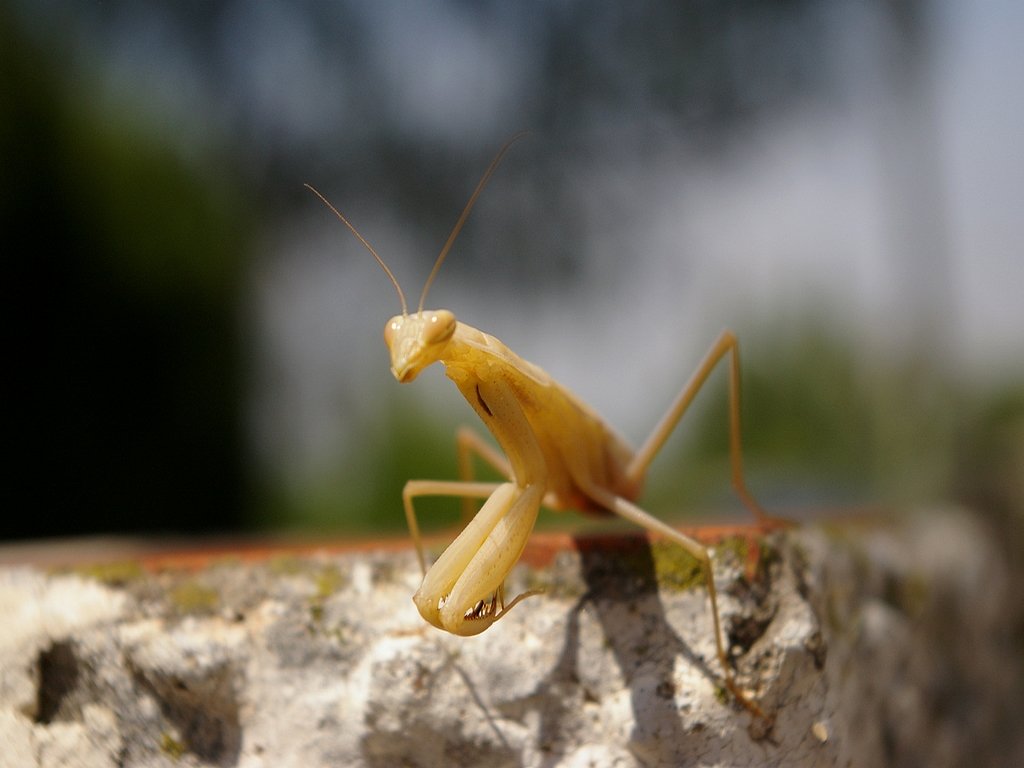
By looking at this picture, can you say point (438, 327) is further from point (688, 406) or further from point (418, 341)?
point (688, 406)

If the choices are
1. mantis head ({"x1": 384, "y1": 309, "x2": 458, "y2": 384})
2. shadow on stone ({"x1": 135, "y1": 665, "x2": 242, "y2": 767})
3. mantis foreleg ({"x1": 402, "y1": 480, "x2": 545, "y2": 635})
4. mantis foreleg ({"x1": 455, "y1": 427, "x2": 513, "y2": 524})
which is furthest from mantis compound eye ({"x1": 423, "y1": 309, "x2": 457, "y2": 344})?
mantis foreleg ({"x1": 455, "y1": 427, "x2": 513, "y2": 524})

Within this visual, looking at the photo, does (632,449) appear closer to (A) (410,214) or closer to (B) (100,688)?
(B) (100,688)

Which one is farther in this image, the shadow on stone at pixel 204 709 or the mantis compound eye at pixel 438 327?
the shadow on stone at pixel 204 709

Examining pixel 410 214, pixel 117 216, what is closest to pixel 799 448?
pixel 410 214

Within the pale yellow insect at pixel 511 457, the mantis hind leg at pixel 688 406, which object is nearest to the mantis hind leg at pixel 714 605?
the pale yellow insect at pixel 511 457

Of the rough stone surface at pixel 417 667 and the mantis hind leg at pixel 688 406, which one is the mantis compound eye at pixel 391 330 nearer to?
the rough stone surface at pixel 417 667

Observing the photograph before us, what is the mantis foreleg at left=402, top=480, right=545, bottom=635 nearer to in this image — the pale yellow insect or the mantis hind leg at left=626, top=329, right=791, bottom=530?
the pale yellow insect

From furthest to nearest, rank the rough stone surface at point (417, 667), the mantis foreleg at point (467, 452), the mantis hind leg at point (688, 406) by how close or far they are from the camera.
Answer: the mantis foreleg at point (467, 452), the mantis hind leg at point (688, 406), the rough stone surface at point (417, 667)

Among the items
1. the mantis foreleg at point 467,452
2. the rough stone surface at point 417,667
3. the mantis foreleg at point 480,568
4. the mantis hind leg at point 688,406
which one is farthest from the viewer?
the mantis foreleg at point 467,452
